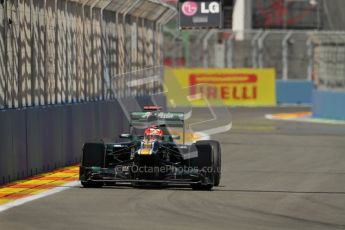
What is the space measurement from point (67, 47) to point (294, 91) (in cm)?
3615

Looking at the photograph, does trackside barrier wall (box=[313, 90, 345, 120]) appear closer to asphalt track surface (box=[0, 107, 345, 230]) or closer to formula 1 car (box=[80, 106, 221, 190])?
asphalt track surface (box=[0, 107, 345, 230])

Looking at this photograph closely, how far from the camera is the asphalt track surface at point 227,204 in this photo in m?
12.3

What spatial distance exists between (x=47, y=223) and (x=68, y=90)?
1051 cm

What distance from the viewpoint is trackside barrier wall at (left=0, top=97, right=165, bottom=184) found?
17.7 meters

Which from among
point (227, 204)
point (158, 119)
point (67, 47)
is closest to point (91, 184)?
point (158, 119)

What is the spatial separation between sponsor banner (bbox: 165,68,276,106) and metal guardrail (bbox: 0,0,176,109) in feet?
76.6

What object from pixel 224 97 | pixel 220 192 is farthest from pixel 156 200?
pixel 224 97

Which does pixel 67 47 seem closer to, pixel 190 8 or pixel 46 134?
pixel 46 134

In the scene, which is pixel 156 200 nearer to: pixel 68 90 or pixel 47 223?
pixel 47 223

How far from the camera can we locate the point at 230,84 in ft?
180

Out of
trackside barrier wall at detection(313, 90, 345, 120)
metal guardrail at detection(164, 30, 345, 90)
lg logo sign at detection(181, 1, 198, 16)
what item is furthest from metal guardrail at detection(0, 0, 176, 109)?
metal guardrail at detection(164, 30, 345, 90)

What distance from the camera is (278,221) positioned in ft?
41.2

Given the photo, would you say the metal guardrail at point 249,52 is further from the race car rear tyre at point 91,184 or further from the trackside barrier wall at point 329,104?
the race car rear tyre at point 91,184

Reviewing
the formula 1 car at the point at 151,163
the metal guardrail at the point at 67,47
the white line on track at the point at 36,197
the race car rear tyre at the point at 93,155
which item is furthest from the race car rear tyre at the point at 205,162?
the metal guardrail at the point at 67,47
